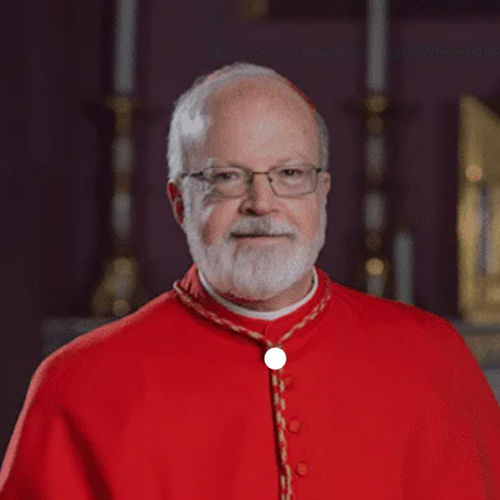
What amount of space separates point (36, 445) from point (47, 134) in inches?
77.7

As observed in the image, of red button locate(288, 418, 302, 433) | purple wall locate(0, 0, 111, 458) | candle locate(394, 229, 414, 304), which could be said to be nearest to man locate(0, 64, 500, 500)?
red button locate(288, 418, 302, 433)

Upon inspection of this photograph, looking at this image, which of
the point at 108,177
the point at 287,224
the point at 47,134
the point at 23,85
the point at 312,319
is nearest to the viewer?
the point at 287,224

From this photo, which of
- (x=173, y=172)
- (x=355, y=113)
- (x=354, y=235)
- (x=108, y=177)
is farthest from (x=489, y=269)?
(x=173, y=172)

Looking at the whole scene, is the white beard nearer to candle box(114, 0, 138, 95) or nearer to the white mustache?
the white mustache

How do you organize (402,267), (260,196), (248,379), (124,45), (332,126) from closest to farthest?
(260,196) → (248,379) → (124,45) → (402,267) → (332,126)

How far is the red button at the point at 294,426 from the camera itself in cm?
165

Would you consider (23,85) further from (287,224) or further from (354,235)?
(287,224)

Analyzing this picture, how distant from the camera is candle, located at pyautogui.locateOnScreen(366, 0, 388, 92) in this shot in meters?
3.37

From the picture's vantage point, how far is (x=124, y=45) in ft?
11.0

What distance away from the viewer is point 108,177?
3729 millimetres

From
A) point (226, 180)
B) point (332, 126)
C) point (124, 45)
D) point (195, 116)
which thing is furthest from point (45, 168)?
point (226, 180)

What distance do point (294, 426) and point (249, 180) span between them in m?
0.43

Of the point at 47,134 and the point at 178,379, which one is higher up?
the point at 47,134

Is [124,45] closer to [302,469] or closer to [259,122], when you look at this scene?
[259,122]
